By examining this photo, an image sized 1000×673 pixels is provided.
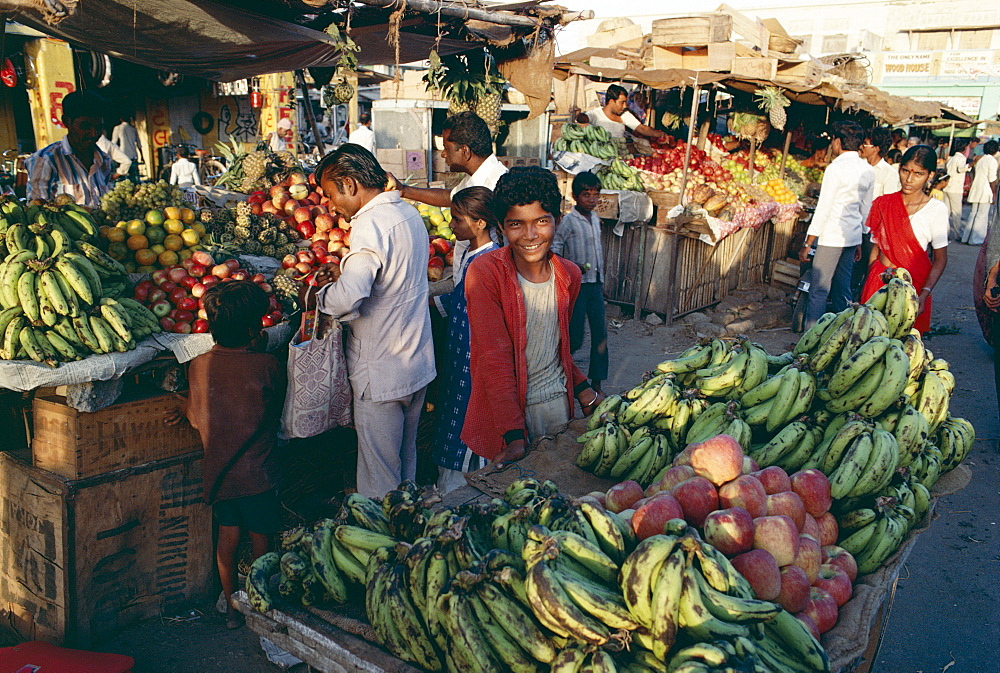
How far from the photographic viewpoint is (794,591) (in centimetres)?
169

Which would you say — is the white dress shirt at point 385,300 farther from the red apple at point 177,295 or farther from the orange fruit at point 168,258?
the orange fruit at point 168,258

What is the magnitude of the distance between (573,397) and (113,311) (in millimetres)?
2307

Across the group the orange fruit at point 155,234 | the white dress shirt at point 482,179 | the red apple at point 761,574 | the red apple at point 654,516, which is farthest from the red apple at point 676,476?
the orange fruit at point 155,234

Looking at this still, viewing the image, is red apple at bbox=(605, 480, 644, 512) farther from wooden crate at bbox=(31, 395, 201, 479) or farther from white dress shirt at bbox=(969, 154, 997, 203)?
white dress shirt at bbox=(969, 154, 997, 203)

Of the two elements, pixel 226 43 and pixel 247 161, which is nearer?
pixel 226 43

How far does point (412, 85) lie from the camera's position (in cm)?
1156

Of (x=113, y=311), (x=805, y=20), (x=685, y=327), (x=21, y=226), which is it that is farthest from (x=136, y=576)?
(x=805, y=20)

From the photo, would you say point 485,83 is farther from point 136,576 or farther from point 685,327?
point 136,576

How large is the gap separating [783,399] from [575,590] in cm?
145

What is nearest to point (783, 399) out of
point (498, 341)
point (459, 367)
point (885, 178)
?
point (498, 341)

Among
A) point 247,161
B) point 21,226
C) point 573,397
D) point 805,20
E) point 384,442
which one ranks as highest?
point 805,20

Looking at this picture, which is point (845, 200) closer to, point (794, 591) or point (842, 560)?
point (842, 560)

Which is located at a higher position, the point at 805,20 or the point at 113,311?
the point at 805,20

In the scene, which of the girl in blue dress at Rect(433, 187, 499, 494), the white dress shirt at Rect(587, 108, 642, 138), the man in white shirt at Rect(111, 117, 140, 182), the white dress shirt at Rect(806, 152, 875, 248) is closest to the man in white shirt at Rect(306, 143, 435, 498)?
Answer: the girl in blue dress at Rect(433, 187, 499, 494)
